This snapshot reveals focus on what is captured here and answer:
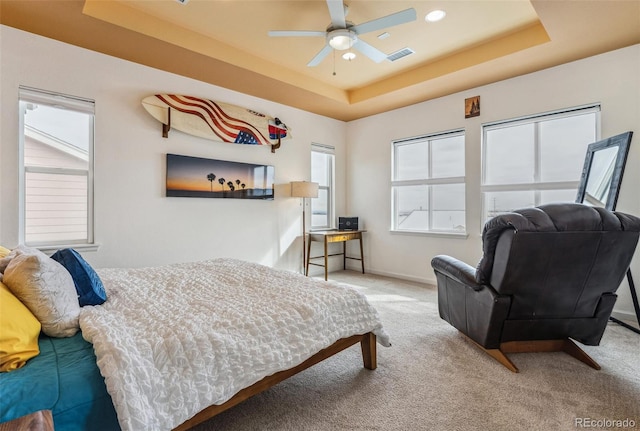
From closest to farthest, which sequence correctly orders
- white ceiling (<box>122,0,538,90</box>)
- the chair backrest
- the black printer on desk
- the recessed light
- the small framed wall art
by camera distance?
the chair backrest, white ceiling (<box>122,0,538,90</box>), the recessed light, the small framed wall art, the black printer on desk

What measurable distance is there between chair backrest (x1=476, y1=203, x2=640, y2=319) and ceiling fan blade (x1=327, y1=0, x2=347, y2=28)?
75.0 inches

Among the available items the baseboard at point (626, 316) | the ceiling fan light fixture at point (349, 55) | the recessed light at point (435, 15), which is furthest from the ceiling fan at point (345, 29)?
the baseboard at point (626, 316)

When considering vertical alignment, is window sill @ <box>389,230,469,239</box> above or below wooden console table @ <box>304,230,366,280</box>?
above

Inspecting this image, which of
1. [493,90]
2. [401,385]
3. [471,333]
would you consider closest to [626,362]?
[471,333]

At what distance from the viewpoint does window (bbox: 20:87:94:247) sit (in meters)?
2.83

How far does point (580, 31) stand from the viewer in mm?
2742

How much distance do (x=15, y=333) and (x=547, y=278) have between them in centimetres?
263

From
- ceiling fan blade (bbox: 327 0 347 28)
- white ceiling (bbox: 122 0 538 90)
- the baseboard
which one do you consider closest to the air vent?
white ceiling (bbox: 122 0 538 90)

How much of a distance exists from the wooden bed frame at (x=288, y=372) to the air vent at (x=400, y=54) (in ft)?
9.88

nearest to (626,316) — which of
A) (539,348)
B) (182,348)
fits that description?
A: (539,348)

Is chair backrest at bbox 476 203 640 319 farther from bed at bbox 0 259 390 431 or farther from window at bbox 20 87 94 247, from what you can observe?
window at bbox 20 87 94 247

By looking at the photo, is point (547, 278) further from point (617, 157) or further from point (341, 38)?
point (341, 38)

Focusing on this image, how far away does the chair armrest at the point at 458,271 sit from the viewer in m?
2.20

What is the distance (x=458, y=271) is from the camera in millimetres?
2350
